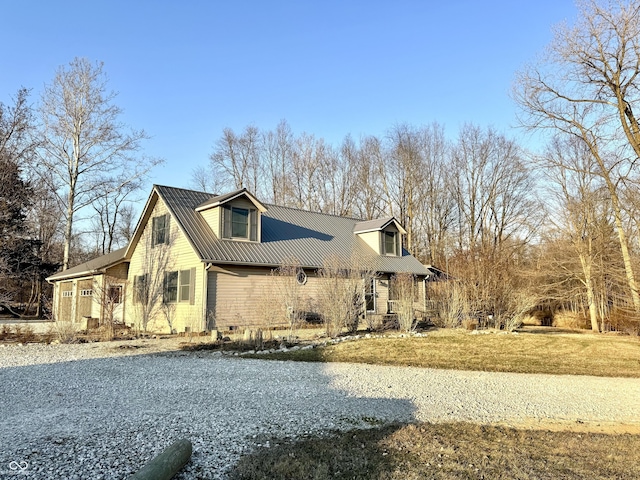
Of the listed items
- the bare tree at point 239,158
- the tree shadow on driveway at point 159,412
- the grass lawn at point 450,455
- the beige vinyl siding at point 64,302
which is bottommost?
the grass lawn at point 450,455

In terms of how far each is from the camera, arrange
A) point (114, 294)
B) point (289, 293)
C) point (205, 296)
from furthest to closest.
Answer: point (114, 294) < point (205, 296) < point (289, 293)

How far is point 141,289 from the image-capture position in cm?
1830

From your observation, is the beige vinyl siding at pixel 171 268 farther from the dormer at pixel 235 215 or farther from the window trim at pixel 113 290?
the dormer at pixel 235 215

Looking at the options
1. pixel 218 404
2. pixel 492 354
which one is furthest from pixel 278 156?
pixel 218 404

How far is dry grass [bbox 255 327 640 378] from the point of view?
9836mm

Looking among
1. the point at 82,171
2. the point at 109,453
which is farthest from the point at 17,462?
the point at 82,171

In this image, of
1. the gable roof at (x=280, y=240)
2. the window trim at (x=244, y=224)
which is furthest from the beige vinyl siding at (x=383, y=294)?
the window trim at (x=244, y=224)

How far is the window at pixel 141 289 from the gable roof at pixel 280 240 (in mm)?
3610

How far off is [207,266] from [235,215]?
9.04 ft

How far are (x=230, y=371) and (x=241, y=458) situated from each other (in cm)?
461

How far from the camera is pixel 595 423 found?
19.0 ft

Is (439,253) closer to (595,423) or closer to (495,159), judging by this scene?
(495,159)

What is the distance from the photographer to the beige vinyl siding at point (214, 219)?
657 inches

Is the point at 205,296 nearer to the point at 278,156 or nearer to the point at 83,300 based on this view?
the point at 83,300
